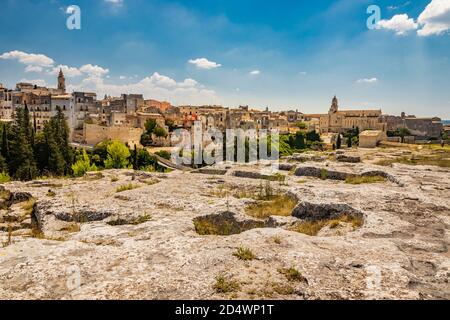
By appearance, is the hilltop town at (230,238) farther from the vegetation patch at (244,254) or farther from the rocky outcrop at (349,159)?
the rocky outcrop at (349,159)

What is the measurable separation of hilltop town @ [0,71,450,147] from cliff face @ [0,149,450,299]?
53342mm

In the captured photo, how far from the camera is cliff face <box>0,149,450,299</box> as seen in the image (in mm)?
4809

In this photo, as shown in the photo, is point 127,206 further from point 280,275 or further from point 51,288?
point 280,275

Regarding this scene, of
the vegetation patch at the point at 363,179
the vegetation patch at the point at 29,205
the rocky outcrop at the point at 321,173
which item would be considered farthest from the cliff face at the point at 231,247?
the rocky outcrop at the point at 321,173

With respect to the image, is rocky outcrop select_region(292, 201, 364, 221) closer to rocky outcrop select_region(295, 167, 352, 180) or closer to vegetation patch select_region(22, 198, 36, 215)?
rocky outcrop select_region(295, 167, 352, 180)

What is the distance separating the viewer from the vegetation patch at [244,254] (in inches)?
229

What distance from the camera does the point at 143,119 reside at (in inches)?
3469

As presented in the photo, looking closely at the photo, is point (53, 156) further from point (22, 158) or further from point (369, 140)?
point (369, 140)

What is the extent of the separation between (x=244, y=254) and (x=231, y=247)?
503 mm

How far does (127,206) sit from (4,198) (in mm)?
6861

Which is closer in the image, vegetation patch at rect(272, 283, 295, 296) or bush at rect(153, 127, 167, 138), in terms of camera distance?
vegetation patch at rect(272, 283, 295, 296)

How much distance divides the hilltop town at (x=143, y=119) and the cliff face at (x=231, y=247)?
53342mm

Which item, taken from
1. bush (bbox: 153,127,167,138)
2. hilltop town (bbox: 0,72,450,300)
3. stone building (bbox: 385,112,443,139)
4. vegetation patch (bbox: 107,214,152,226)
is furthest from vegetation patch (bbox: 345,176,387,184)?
stone building (bbox: 385,112,443,139)
